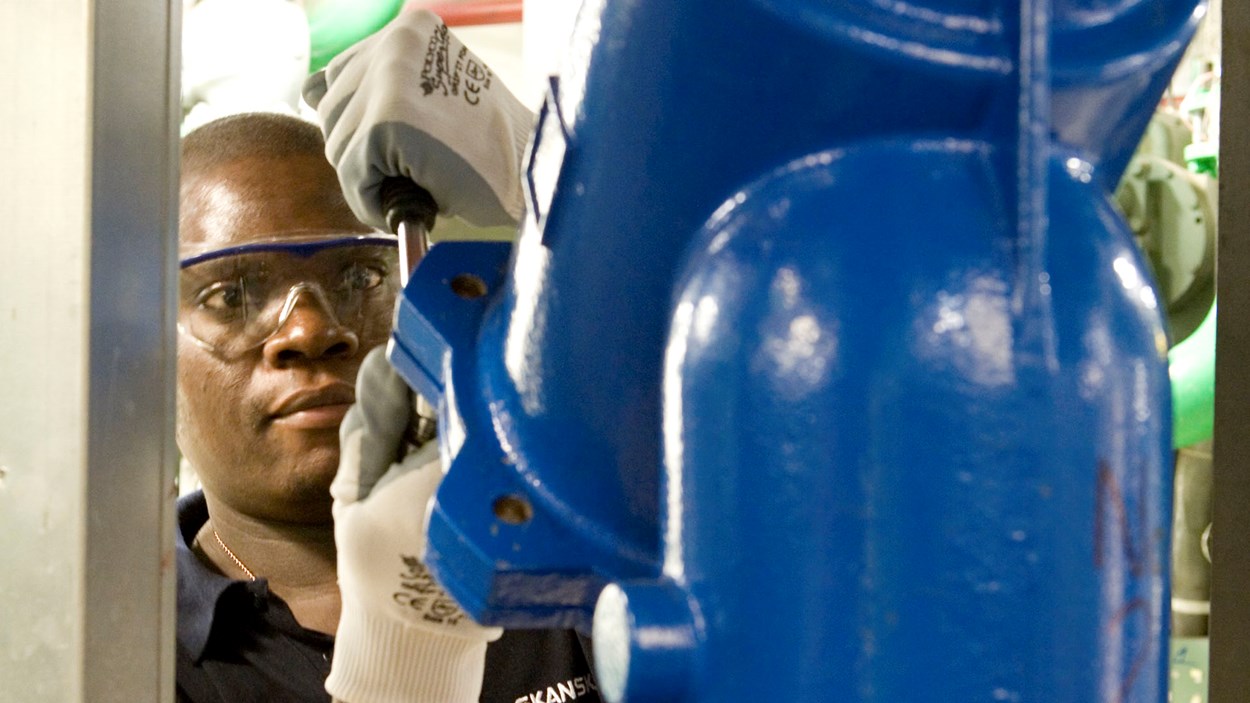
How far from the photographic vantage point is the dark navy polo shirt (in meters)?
1.65

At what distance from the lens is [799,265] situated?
386mm

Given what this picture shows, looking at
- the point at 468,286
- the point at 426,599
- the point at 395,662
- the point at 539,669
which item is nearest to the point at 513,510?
the point at 468,286

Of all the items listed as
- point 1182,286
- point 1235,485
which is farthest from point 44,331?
point 1182,286

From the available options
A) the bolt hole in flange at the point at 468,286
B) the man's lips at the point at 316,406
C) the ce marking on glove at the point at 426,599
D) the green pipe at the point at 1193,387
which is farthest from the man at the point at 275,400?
the bolt hole in flange at the point at 468,286

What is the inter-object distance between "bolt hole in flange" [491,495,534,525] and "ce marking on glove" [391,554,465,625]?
1.38ft

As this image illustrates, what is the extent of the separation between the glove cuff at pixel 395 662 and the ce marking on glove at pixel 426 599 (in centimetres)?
6

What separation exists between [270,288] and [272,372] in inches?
4.6

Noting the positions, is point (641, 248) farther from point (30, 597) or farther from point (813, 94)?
point (30, 597)

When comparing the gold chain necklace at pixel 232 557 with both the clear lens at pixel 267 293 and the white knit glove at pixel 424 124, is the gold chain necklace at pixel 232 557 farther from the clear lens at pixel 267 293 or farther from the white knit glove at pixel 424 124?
the white knit glove at pixel 424 124

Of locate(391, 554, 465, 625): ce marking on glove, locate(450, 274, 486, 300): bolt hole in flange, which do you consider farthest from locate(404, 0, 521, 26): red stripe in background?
locate(450, 274, 486, 300): bolt hole in flange

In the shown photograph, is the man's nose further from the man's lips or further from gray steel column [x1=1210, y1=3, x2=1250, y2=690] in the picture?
gray steel column [x1=1210, y1=3, x2=1250, y2=690]

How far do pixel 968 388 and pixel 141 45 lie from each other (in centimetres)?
38

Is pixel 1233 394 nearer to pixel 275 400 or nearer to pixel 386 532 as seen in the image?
pixel 386 532

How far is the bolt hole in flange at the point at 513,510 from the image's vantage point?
1.68 ft
